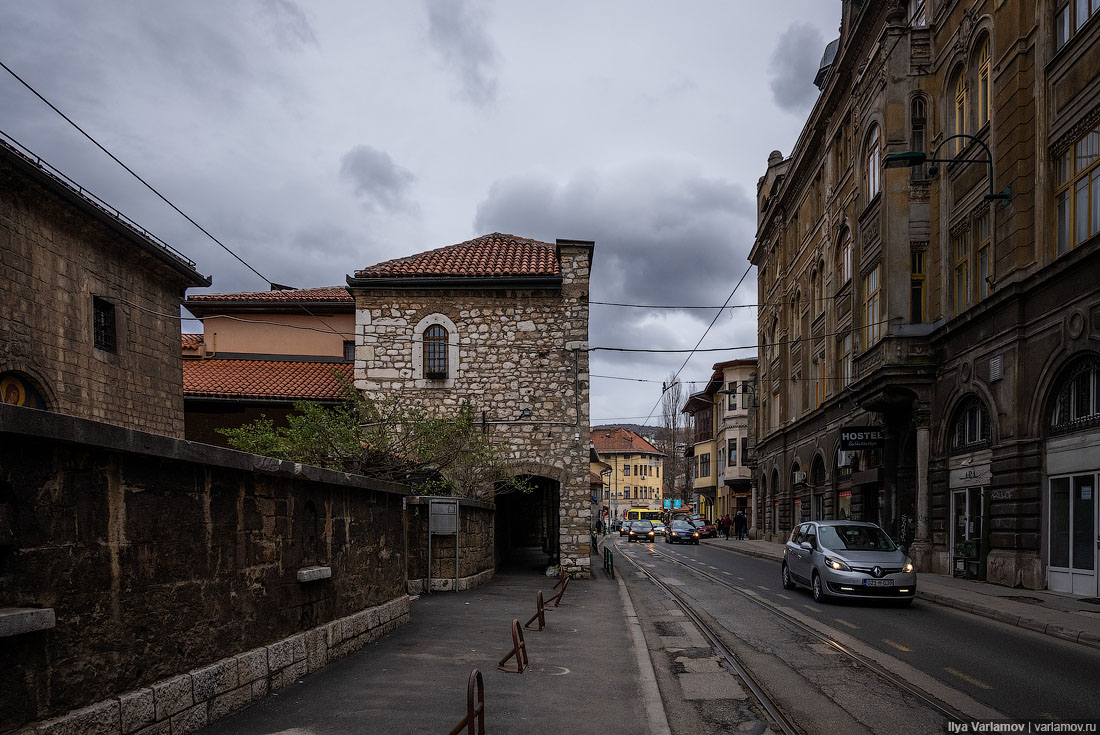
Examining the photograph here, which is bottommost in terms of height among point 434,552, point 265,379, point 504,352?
Answer: point 434,552

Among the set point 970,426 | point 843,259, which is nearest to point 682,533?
point 843,259

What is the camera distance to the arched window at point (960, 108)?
907 inches

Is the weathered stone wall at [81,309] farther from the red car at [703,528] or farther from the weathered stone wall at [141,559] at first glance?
the red car at [703,528]

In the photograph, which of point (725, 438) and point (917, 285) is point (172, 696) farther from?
point (725, 438)

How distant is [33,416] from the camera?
15.8 ft

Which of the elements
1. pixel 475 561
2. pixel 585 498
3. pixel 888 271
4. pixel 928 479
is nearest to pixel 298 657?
pixel 475 561

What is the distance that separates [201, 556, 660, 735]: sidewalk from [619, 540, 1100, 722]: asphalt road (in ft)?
10.2

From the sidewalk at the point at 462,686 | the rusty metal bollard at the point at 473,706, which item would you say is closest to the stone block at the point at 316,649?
the sidewalk at the point at 462,686

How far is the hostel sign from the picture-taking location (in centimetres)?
2712

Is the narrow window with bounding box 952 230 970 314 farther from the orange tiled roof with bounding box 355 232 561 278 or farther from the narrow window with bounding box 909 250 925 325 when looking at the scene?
the orange tiled roof with bounding box 355 232 561 278

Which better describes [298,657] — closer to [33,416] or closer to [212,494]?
[212,494]

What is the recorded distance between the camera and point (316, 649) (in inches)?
345

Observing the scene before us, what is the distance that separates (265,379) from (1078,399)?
2180cm

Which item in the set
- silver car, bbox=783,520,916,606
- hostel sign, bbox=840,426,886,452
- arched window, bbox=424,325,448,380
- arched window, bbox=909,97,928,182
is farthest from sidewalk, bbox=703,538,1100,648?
arched window, bbox=909,97,928,182
